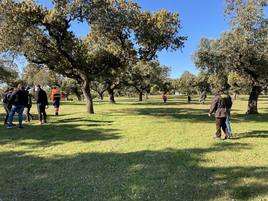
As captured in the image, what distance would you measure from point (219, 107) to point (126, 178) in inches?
244

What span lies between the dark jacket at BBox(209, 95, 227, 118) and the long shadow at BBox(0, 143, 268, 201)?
3112mm

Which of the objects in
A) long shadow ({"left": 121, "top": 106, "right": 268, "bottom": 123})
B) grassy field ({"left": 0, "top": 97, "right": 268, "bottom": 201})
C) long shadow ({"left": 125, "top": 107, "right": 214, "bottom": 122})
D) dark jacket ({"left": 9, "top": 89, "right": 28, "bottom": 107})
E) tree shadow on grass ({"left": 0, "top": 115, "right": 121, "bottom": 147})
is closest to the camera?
grassy field ({"left": 0, "top": 97, "right": 268, "bottom": 201})

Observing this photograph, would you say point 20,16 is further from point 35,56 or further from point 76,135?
point 76,135

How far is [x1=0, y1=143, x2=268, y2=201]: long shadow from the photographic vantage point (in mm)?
5875

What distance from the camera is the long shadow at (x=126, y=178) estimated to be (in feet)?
19.3

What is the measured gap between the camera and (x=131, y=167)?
25.7 ft

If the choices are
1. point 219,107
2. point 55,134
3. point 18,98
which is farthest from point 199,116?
point 18,98

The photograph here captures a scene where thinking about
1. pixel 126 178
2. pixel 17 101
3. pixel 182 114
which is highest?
pixel 17 101

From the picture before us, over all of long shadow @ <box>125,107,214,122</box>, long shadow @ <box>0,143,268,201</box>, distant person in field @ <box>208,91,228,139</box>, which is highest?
distant person in field @ <box>208,91,228,139</box>

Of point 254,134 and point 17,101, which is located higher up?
point 17,101

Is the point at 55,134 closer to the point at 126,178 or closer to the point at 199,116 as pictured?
the point at 126,178

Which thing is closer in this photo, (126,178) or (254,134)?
(126,178)

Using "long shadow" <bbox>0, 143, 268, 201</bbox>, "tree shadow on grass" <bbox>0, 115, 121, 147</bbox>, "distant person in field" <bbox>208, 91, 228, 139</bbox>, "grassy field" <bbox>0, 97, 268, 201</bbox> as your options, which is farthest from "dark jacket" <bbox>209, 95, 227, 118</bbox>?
"tree shadow on grass" <bbox>0, 115, 121, 147</bbox>

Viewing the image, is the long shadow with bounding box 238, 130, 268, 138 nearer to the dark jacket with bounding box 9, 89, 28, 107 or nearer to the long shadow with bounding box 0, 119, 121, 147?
the long shadow with bounding box 0, 119, 121, 147
